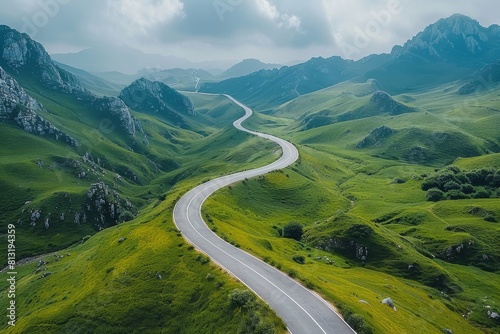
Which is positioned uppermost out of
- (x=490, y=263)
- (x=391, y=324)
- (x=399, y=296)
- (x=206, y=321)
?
(x=206, y=321)

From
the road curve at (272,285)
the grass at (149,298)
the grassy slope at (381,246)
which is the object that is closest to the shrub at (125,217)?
the grassy slope at (381,246)

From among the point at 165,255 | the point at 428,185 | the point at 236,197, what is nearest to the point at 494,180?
the point at 428,185

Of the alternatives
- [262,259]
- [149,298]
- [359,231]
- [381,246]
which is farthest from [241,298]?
[381,246]

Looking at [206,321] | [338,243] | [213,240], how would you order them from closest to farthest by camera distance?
[206,321] < [213,240] < [338,243]

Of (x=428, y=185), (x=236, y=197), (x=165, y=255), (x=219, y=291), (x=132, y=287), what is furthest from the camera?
(x=428, y=185)

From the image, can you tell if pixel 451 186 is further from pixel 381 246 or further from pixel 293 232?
pixel 293 232

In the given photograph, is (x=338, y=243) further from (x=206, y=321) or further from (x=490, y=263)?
(x=206, y=321)

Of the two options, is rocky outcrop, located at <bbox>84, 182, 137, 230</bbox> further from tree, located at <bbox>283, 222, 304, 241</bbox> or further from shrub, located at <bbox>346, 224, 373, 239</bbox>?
shrub, located at <bbox>346, 224, 373, 239</bbox>

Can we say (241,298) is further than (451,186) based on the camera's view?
No
